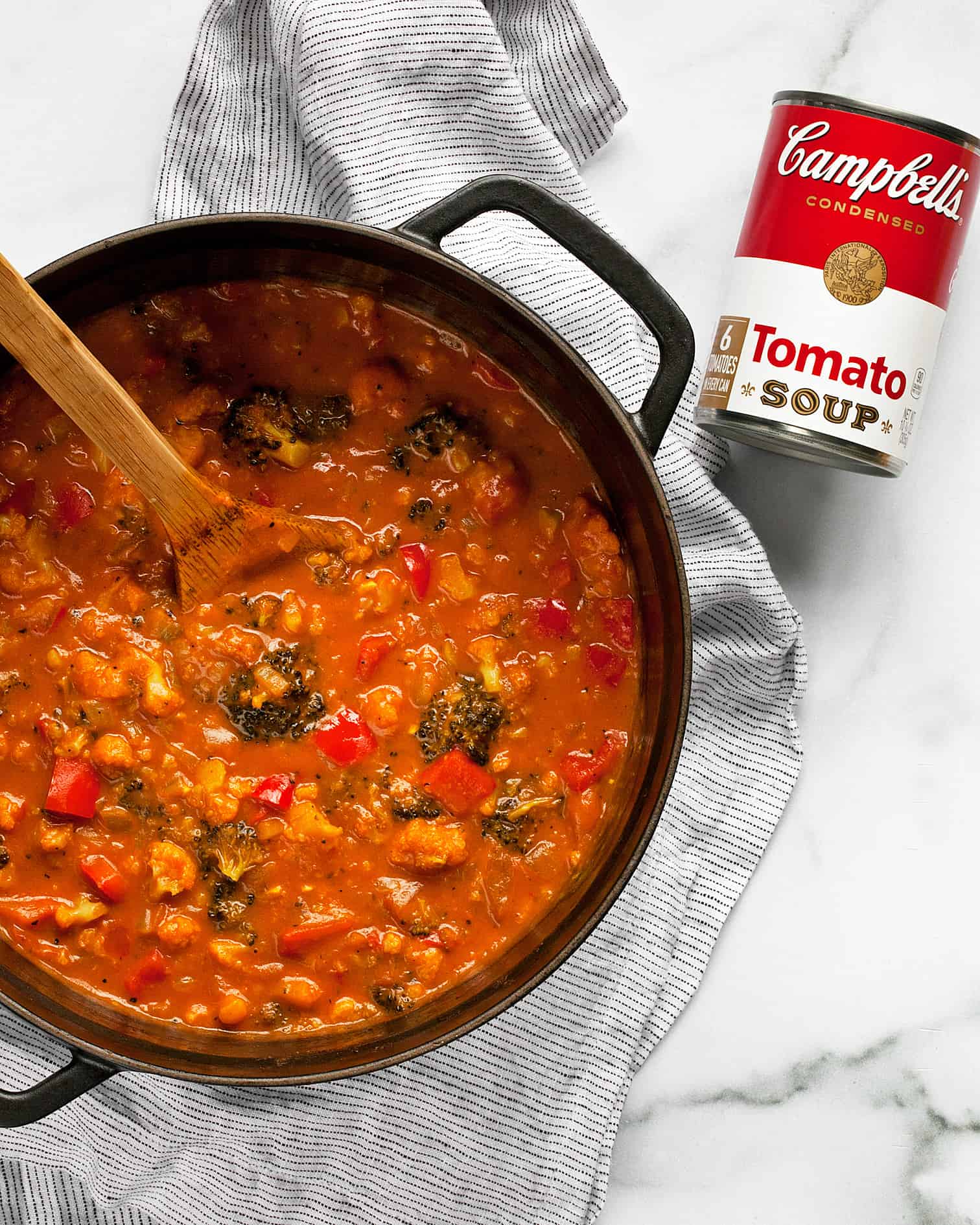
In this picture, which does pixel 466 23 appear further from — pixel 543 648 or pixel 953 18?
pixel 543 648

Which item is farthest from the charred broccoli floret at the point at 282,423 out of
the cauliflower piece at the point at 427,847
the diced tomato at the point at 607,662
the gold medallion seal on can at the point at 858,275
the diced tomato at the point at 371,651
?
the gold medallion seal on can at the point at 858,275

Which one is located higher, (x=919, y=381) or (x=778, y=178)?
(x=778, y=178)

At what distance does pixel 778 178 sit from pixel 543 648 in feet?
4.10

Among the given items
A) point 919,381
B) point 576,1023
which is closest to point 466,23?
point 919,381

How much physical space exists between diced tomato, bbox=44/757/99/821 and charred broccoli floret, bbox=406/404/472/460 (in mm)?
1102

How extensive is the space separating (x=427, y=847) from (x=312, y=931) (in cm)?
34

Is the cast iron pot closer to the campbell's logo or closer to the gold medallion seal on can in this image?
the gold medallion seal on can

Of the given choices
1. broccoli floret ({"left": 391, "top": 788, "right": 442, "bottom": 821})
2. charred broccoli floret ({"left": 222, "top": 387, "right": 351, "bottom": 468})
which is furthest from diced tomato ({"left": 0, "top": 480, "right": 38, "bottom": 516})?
broccoli floret ({"left": 391, "top": 788, "right": 442, "bottom": 821})

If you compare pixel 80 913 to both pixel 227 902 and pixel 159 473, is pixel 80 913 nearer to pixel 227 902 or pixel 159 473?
pixel 227 902

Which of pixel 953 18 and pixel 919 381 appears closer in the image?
pixel 919 381

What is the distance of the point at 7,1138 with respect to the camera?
290 cm

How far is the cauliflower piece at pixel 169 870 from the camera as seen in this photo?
273 cm

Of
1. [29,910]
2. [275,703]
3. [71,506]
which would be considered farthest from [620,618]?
[29,910]

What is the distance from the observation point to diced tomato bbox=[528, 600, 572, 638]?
2.84m
